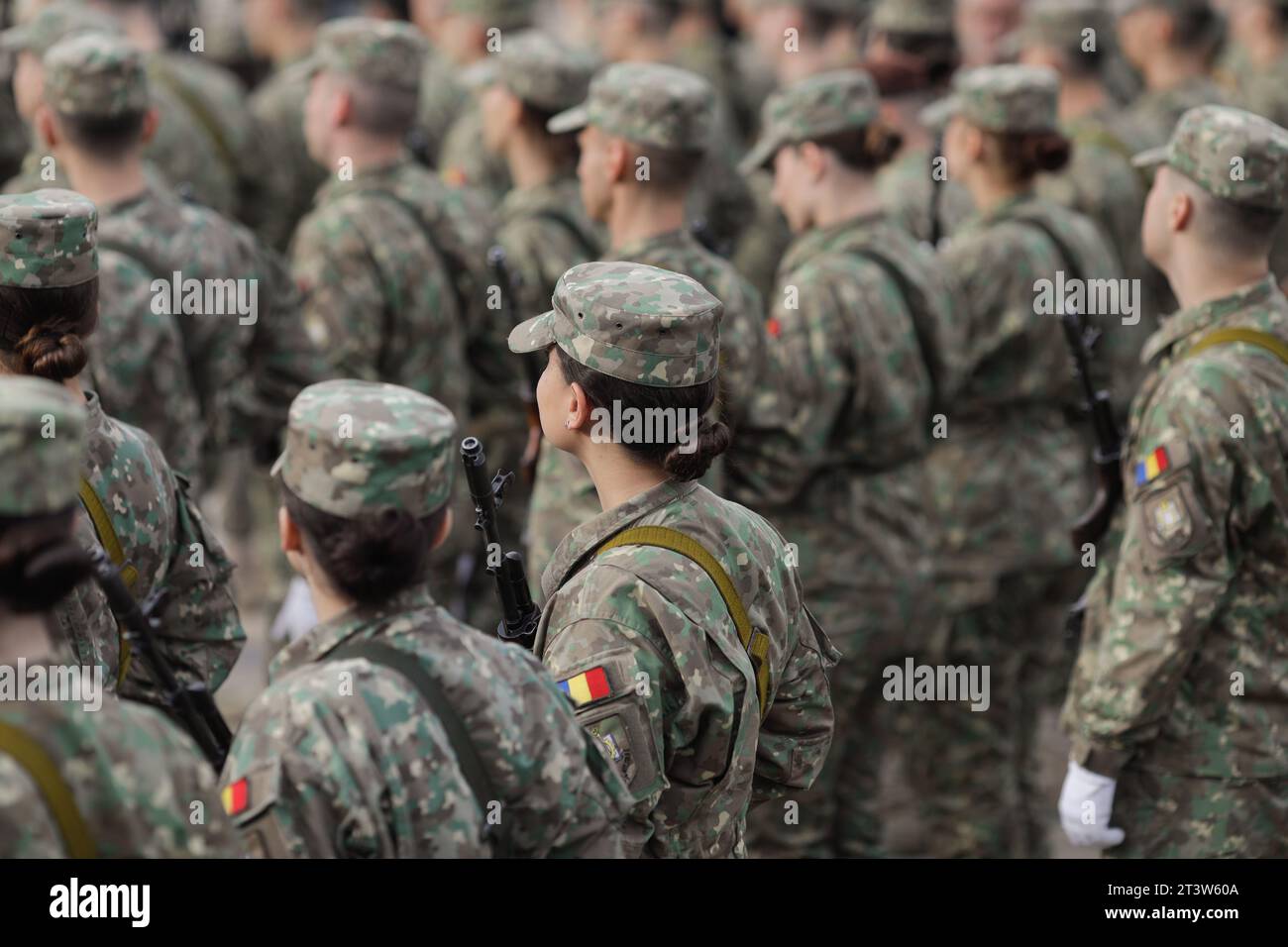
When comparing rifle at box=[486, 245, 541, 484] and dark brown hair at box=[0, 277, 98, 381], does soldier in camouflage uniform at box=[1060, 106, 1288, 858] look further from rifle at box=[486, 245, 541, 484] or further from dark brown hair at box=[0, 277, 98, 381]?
dark brown hair at box=[0, 277, 98, 381]

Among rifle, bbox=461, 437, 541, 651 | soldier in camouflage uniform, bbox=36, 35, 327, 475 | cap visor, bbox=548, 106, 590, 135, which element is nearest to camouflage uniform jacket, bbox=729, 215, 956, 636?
cap visor, bbox=548, 106, 590, 135

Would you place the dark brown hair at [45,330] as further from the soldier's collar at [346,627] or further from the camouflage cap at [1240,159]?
the camouflage cap at [1240,159]

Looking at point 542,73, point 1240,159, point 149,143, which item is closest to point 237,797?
point 1240,159

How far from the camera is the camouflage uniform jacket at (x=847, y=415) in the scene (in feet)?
19.6

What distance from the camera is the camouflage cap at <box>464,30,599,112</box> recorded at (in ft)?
23.3

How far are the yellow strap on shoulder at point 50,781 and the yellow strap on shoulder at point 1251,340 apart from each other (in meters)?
3.16

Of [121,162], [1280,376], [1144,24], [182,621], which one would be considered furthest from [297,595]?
[1144,24]

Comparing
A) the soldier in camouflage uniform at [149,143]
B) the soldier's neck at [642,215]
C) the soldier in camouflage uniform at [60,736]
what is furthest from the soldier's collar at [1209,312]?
the soldier in camouflage uniform at [149,143]

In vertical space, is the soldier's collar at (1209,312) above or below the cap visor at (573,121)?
below

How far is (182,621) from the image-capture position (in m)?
4.29

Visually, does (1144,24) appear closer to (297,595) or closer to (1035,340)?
(1035,340)

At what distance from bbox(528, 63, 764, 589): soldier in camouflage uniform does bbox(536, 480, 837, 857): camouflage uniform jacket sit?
181cm

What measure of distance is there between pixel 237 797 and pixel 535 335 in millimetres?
1256

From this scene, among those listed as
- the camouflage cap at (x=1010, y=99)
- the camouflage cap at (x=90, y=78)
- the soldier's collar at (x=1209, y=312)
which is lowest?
the soldier's collar at (x=1209, y=312)
